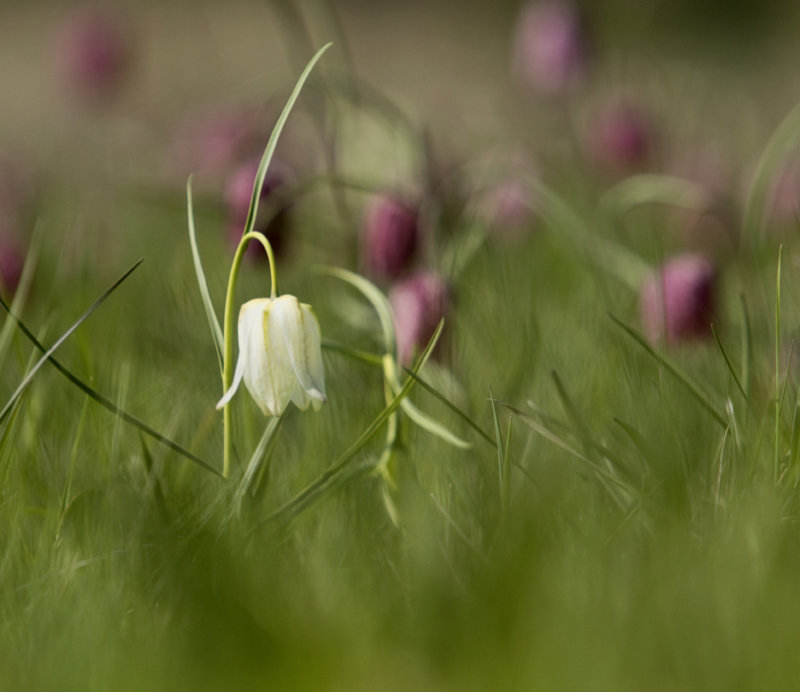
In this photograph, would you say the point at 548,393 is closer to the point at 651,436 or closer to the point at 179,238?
the point at 651,436

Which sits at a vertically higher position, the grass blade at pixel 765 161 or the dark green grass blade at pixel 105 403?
the dark green grass blade at pixel 105 403

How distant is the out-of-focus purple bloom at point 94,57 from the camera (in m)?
2.77

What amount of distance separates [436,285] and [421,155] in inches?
12.8

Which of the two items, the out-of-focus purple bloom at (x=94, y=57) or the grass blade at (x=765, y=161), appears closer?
the grass blade at (x=765, y=161)

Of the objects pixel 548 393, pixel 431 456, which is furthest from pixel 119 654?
pixel 548 393

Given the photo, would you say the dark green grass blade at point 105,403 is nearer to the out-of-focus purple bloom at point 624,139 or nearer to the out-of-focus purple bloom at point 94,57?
the out-of-focus purple bloom at point 624,139

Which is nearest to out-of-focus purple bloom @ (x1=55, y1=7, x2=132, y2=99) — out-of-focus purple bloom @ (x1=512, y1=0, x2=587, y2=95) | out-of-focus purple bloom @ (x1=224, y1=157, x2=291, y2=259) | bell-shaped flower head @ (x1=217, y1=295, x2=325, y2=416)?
out-of-focus purple bloom @ (x1=512, y1=0, x2=587, y2=95)

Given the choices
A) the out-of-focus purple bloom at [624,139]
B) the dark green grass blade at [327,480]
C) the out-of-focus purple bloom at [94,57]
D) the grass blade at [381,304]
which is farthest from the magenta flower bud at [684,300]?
the out-of-focus purple bloom at [94,57]

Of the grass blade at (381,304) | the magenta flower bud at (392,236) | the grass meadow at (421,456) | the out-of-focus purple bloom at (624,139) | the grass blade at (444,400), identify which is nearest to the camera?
the grass meadow at (421,456)

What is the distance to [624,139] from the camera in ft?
7.30

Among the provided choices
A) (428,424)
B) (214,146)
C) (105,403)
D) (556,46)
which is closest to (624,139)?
(556,46)

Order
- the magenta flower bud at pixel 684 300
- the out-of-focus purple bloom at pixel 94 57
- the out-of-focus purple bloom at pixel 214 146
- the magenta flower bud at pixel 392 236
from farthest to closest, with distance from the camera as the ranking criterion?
the out-of-focus purple bloom at pixel 94 57 → the out-of-focus purple bloom at pixel 214 146 → the magenta flower bud at pixel 392 236 → the magenta flower bud at pixel 684 300

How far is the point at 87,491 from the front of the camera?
88 cm

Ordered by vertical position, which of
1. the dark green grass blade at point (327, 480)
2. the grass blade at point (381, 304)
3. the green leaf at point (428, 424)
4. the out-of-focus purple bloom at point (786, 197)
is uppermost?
the grass blade at point (381, 304)
